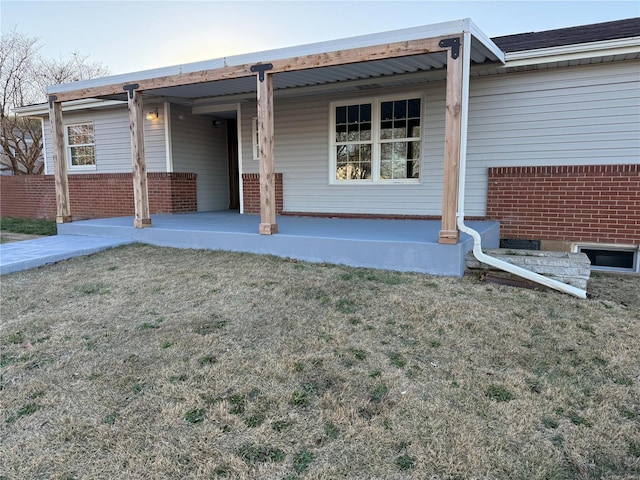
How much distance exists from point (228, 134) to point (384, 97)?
15.8 ft

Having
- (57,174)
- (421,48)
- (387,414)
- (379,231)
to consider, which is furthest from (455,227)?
(57,174)

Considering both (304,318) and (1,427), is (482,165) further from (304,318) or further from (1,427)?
(1,427)

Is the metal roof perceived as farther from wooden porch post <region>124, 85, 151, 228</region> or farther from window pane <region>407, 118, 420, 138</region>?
window pane <region>407, 118, 420, 138</region>

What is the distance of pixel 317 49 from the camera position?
527cm

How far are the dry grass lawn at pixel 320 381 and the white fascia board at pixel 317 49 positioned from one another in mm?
2585

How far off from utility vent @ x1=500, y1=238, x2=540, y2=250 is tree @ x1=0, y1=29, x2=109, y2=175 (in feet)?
57.7

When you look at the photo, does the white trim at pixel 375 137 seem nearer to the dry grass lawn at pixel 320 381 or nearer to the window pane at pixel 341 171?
the window pane at pixel 341 171

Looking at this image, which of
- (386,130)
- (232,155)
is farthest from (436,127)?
(232,155)

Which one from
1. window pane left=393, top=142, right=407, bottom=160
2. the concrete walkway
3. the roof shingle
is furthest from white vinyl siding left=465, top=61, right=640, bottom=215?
the concrete walkway

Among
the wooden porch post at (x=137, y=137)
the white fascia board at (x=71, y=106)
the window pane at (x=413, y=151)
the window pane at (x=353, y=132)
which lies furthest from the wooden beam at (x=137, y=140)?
the window pane at (x=413, y=151)

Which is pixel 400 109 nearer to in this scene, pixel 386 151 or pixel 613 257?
pixel 386 151

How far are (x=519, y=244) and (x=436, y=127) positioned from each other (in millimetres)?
2278

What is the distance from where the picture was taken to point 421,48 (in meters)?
4.64

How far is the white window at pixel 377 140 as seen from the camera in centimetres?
743
